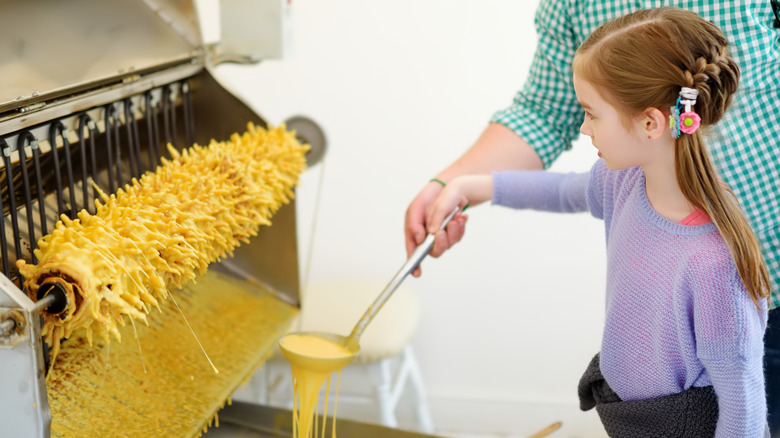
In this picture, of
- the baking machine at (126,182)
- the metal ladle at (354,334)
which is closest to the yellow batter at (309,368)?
the metal ladle at (354,334)

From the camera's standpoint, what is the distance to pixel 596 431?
2.65 meters

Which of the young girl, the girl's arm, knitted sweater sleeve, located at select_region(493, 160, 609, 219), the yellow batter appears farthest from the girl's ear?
the yellow batter

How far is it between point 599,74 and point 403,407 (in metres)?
2.04

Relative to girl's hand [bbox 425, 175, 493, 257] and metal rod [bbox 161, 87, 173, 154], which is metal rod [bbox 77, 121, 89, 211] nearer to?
metal rod [bbox 161, 87, 173, 154]

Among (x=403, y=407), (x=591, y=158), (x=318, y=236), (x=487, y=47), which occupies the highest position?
(x=487, y=47)

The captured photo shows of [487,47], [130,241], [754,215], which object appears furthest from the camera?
[487,47]

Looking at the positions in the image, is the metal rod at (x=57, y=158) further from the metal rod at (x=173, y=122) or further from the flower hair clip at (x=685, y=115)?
the flower hair clip at (x=685, y=115)

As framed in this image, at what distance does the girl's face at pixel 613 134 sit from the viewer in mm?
921

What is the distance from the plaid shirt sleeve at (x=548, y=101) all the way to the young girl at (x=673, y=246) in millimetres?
371

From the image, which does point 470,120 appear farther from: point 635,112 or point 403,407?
point 635,112

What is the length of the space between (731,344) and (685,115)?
0.27 metres

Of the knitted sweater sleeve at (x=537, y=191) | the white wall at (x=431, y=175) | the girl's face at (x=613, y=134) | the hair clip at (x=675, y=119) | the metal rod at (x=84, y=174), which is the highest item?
the hair clip at (x=675, y=119)

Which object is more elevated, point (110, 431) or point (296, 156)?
point (296, 156)

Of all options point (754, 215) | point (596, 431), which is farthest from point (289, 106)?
point (754, 215)
